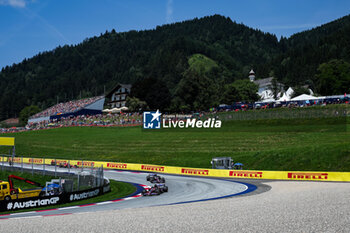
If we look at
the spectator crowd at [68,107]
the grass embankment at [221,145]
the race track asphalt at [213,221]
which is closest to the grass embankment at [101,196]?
the race track asphalt at [213,221]

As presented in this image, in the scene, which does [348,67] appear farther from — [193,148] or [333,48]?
[193,148]

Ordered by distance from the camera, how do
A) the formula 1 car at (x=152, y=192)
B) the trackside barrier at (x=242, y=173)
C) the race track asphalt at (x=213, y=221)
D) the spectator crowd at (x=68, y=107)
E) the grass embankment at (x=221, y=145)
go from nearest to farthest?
the race track asphalt at (x=213, y=221)
the formula 1 car at (x=152, y=192)
the trackside barrier at (x=242, y=173)
the grass embankment at (x=221, y=145)
the spectator crowd at (x=68, y=107)

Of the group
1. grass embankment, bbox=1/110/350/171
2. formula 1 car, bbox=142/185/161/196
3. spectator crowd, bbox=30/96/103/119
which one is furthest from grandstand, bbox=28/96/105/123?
formula 1 car, bbox=142/185/161/196

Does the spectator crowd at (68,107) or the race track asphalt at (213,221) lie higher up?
the spectator crowd at (68,107)

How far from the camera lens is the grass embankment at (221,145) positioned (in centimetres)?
3972

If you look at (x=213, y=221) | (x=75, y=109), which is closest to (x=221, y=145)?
(x=213, y=221)

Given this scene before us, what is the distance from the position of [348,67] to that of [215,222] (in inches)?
4866

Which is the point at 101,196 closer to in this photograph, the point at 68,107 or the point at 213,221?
the point at 213,221

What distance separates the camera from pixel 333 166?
36.1m

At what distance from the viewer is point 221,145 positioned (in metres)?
53.8

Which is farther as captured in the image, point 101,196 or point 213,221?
point 101,196

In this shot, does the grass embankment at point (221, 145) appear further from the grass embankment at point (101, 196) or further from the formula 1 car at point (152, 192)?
the formula 1 car at point (152, 192)

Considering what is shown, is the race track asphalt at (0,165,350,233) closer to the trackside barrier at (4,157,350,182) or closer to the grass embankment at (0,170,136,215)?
the grass embankment at (0,170,136,215)

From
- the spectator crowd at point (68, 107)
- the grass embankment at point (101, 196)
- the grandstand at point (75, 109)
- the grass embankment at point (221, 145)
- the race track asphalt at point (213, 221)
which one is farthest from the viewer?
the spectator crowd at point (68, 107)
